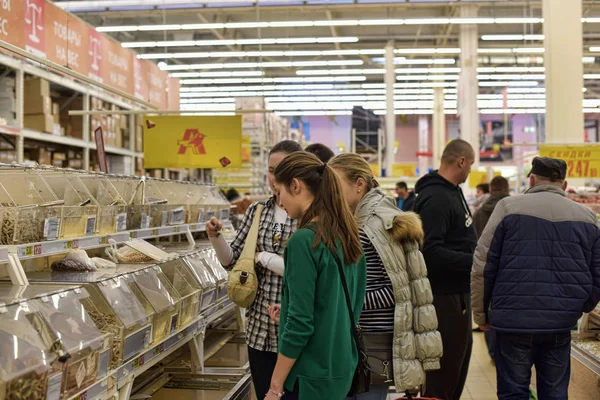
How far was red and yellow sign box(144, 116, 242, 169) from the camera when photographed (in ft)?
23.9

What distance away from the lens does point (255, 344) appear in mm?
2693

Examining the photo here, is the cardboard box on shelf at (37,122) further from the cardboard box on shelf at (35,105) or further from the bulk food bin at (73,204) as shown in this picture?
the bulk food bin at (73,204)

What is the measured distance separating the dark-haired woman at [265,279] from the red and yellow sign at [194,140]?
14.5ft

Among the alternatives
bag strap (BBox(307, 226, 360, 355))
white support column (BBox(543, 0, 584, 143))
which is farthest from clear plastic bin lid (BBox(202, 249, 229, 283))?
white support column (BBox(543, 0, 584, 143))

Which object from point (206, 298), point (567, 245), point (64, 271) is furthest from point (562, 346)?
point (64, 271)

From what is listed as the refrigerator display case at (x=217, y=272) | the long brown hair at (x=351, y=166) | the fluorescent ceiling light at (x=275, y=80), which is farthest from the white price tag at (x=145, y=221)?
the fluorescent ceiling light at (x=275, y=80)

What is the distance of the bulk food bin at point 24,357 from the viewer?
6.29ft

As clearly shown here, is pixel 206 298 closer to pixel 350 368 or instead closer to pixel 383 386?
pixel 383 386

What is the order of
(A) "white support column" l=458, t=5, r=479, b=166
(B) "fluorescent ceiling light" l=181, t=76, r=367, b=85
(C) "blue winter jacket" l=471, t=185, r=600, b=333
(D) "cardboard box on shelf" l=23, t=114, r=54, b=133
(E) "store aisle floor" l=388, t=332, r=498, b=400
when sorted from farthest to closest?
(B) "fluorescent ceiling light" l=181, t=76, r=367, b=85, (A) "white support column" l=458, t=5, r=479, b=166, (D) "cardboard box on shelf" l=23, t=114, r=54, b=133, (E) "store aisle floor" l=388, t=332, r=498, b=400, (C) "blue winter jacket" l=471, t=185, r=600, b=333

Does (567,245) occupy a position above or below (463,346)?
above

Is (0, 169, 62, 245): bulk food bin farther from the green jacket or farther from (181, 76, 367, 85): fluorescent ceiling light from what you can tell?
(181, 76, 367, 85): fluorescent ceiling light

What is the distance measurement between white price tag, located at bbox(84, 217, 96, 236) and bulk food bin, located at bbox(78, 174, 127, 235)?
5 centimetres

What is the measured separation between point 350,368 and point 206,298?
1724 millimetres

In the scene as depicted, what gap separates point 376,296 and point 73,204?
1644 mm
